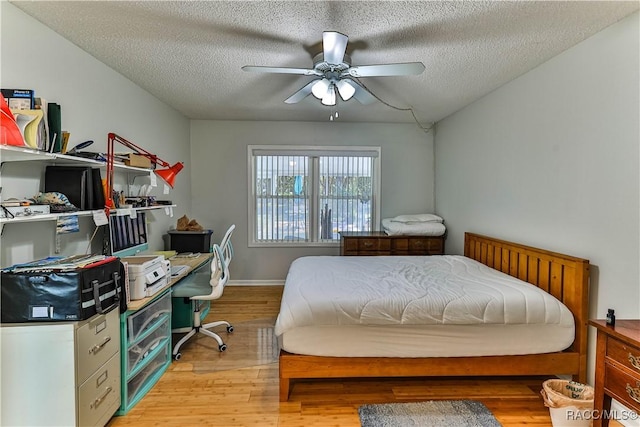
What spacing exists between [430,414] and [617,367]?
0.99 meters

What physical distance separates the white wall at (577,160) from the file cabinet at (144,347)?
2961mm

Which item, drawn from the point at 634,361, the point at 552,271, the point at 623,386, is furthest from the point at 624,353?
the point at 552,271

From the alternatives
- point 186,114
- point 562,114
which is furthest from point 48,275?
point 562,114

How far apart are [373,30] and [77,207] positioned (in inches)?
86.7

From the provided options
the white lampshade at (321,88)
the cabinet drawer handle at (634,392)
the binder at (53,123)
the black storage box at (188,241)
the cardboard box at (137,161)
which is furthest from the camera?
the black storage box at (188,241)

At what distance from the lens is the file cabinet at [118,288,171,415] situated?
6.15 ft

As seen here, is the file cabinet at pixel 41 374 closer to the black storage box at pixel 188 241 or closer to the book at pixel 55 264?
the book at pixel 55 264

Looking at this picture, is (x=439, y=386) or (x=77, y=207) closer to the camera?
(x=77, y=207)

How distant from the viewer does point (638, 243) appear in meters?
1.75

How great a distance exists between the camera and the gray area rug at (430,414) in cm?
181

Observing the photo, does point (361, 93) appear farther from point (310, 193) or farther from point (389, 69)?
point (310, 193)

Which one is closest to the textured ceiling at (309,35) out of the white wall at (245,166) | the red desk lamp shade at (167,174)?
the red desk lamp shade at (167,174)

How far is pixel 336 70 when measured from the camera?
2.18 meters

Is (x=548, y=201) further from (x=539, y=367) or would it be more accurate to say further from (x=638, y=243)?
(x=539, y=367)
